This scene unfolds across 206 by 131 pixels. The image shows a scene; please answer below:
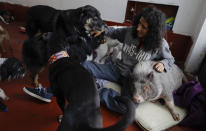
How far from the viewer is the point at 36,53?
1.24 meters

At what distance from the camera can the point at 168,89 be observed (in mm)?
1341

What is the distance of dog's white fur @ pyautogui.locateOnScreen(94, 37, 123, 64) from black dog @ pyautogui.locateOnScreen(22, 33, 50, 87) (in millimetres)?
701

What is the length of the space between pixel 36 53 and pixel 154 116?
115 centimetres

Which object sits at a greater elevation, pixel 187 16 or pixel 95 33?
pixel 187 16

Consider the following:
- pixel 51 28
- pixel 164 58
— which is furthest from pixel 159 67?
pixel 51 28

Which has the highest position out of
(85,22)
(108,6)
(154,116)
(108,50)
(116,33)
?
(108,6)

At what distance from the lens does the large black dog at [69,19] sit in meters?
1.51

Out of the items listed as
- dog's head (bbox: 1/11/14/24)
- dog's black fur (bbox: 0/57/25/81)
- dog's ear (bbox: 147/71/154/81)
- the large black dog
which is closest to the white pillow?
dog's ear (bbox: 147/71/154/81)

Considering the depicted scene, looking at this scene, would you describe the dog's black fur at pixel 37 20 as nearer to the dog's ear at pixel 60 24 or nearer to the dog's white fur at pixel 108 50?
the dog's ear at pixel 60 24

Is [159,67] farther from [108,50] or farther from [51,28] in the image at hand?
[51,28]

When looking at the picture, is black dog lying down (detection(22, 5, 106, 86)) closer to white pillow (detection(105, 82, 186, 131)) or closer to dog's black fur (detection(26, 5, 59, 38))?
dog's black fur (detection(26, 5, 59, 38))

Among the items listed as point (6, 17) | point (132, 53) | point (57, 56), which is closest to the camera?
point (57, 56)

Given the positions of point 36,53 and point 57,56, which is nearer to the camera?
point 57,56

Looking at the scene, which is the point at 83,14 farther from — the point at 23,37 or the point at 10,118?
the point at 23,37
